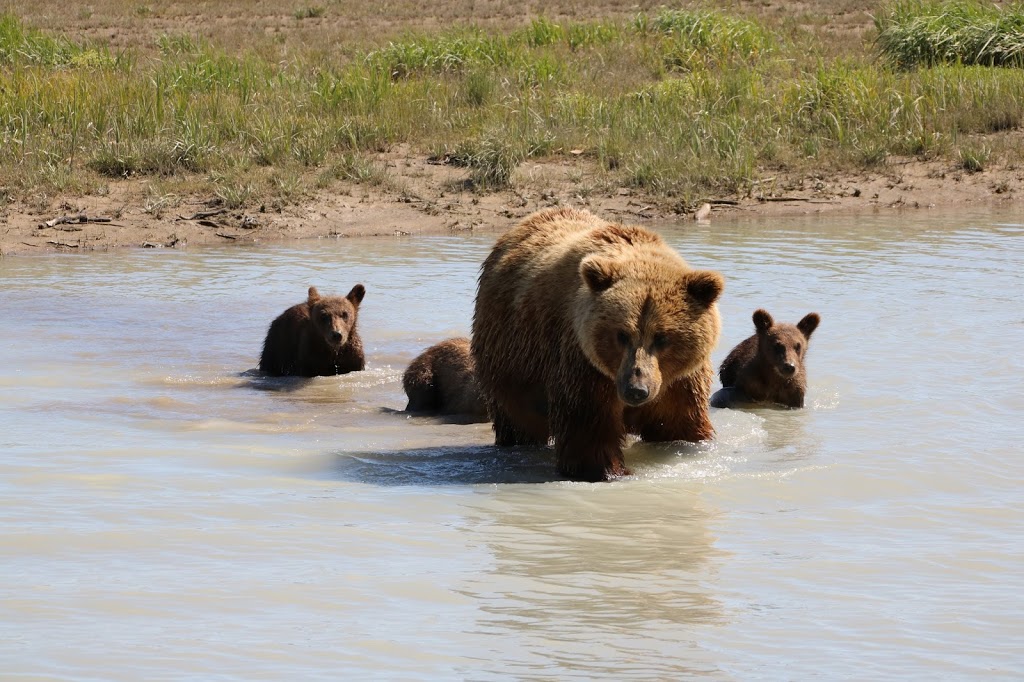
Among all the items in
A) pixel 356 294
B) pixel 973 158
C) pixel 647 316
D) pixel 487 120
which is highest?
pixel 487 120

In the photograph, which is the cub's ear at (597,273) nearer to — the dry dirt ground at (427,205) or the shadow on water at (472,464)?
the shadow on water at (472,464)

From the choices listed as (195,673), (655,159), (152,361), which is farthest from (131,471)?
(655,159)

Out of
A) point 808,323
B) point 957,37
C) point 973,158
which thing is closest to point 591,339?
point 808,323

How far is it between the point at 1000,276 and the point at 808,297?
189 centimetres

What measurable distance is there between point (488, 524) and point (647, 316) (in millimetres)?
1262

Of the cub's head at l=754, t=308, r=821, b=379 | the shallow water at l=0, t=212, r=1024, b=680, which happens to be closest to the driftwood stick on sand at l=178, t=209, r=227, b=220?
the shallow water at l=0, t=212, r=1024, b=680

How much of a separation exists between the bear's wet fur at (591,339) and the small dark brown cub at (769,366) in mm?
1513

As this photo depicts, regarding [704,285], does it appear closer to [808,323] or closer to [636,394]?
[636,394]

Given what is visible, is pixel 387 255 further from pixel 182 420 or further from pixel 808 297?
pixel 182 420

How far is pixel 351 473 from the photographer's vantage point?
284 inches

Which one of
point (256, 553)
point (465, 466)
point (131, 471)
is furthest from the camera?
point (465, 466)

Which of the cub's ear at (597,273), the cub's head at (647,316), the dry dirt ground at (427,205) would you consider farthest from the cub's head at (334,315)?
the dry dirt ground at (427,205)

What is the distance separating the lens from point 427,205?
17.2 m

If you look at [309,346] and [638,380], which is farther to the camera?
[309,346]
